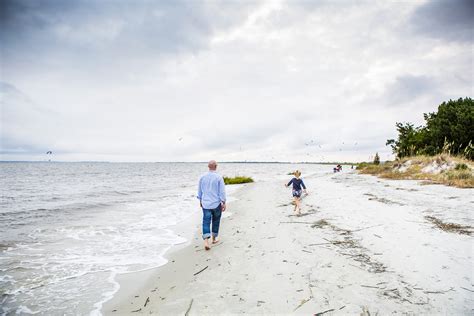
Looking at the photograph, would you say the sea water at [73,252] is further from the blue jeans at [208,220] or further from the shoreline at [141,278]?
the blue jeans at [208,220]

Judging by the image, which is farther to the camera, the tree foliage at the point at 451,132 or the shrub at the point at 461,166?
the tree foliage at the point at 451,132

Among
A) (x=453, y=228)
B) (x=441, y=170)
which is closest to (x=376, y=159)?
(x=441, y=170)

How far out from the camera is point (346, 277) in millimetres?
4891

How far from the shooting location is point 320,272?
5168 mm

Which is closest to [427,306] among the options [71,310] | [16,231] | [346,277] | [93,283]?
[346,277]

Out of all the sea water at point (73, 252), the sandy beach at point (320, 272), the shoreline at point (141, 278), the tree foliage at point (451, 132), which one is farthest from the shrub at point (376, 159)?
the shoreline at point (141, 278)

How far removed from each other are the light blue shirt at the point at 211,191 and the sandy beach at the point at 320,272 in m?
1.32

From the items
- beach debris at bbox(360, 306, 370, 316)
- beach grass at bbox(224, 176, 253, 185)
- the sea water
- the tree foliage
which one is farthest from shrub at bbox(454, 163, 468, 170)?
beach grass at bbox(224, 176, 253, 185)

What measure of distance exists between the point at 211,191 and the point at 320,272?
3677mm

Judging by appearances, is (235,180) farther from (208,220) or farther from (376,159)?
(376,159)

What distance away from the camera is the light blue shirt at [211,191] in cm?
762

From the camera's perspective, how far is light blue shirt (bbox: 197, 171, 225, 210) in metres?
7.62

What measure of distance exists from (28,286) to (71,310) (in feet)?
6.49

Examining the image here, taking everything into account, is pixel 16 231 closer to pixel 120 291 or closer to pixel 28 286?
pixel 28 286
